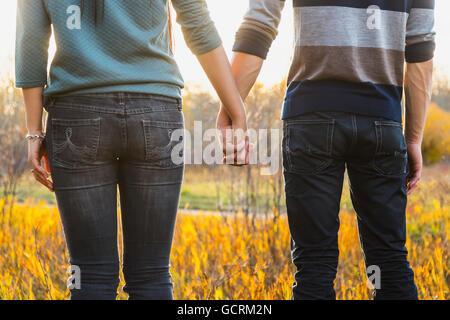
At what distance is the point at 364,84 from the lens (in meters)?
1.63

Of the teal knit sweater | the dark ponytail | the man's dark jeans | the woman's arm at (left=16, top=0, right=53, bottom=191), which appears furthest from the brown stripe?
the woman's arm at (left=16, top=0, right=53, bottom=191)

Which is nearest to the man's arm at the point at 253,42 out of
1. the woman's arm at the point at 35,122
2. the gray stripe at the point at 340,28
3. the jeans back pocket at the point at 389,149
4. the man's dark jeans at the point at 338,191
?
the gray stripe at the point at 340,28

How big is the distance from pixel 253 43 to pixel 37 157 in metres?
0.78

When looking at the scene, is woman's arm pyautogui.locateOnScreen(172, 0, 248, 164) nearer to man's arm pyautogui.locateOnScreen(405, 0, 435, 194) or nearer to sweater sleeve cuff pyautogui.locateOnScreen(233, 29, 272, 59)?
sweater sleeve cuff pyautogui.locateOnScreen(233, 29, 272, 59)

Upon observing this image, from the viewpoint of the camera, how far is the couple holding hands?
4.70 ft

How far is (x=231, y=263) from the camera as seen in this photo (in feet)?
9.43

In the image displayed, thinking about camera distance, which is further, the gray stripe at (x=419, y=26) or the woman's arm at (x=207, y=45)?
the gray stripe at (x=419, y=26)

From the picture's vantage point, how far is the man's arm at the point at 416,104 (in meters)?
1.83

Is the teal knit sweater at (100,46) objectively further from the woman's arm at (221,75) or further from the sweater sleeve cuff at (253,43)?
the sweater sleeve cuff at (253,43)

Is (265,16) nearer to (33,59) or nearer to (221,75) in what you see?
(221,75)

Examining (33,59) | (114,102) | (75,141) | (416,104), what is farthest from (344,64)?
(33,59)

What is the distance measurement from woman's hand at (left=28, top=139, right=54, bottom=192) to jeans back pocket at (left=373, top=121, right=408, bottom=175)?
3.35 feet

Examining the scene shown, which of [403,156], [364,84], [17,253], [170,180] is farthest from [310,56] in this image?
[17,253]

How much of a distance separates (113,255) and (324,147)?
71 centimetres
